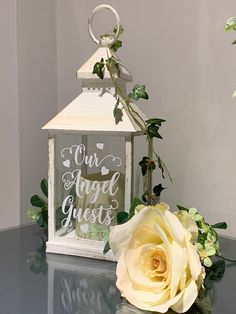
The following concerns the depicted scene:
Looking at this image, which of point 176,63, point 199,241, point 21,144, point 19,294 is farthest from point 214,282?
point 21,144

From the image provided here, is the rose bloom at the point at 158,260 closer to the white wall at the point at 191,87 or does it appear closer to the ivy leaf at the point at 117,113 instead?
the ivy leaf at the point at 117,113

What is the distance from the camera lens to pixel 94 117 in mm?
825

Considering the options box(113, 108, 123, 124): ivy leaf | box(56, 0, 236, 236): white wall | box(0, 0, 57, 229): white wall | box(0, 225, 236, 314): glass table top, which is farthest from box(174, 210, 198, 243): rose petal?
box(0, 0, 57, 229): white wall

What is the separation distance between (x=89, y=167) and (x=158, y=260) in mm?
253

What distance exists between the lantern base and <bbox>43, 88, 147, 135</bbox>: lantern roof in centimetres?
20

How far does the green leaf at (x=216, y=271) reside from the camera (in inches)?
31.2

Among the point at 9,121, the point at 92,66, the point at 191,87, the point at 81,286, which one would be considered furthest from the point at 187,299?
the point at 9,121

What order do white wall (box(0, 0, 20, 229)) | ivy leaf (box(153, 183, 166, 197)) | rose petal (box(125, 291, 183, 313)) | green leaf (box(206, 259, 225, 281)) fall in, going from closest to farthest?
rose petal (box(125, 291, 183, 313)) → green leaf (box(206, 259, 225, 281)) → ivy leaf (box(153, 183, 166, 197)) → white wall (box(0, 0, 20, 229))

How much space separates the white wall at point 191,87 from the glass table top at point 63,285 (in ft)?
0.52

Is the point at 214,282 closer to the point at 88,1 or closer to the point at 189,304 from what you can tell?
the point at 189,304

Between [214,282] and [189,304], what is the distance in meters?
0.16

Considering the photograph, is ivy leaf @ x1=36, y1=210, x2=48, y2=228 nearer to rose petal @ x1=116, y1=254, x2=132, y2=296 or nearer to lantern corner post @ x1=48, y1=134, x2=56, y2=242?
lantern corner post @ x1=48, y1=134, x2=56, y2=242

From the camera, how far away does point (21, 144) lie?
126cm

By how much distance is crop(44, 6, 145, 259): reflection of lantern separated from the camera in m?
0.82
